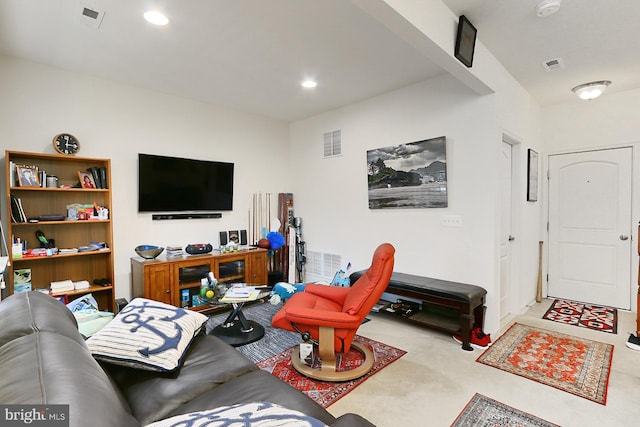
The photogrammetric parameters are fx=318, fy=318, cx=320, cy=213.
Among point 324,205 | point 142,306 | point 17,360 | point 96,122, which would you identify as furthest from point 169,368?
point 324,205


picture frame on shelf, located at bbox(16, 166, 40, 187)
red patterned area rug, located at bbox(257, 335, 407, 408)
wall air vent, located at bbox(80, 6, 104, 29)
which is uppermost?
wall air vent, located at bbox(80, 6, 104, 29)

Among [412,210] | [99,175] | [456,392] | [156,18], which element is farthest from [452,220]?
[99,175]

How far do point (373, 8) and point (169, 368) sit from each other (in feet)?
7.07

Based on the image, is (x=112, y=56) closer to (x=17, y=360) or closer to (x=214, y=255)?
(x=214, y=255)

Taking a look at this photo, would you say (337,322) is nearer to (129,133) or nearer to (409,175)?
(409,175)

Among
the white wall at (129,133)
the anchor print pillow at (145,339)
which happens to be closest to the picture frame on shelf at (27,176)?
the white wall at (129,133)

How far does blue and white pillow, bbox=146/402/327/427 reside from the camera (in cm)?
84

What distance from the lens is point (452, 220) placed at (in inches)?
136

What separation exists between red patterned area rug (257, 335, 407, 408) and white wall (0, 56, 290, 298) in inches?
87.1

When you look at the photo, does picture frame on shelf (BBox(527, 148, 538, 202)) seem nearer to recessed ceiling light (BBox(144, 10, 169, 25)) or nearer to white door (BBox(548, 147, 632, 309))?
white door (BBox(548, 147, 632, 309))

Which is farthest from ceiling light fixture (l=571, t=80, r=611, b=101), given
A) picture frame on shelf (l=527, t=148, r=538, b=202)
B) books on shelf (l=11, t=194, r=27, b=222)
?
books on shelf (l=11, t=194, r=27, b=222)

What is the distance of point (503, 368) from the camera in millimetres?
2576

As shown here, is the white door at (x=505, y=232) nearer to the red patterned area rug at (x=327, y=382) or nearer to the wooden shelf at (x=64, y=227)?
the red patterned area rug at (x=327, y=382)

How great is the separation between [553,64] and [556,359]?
275cm
